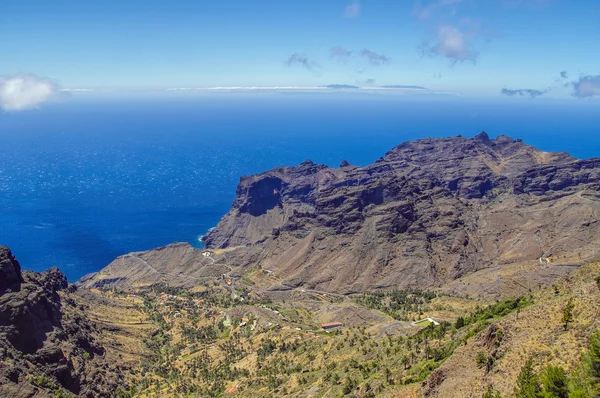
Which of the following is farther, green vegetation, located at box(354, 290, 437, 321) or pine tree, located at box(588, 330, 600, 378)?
green vegetation, located at box(354, 290, 437, 321)

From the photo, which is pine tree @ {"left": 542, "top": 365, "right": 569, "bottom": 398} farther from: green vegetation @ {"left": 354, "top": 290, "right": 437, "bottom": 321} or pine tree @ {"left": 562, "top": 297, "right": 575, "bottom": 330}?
green vegetation @ {"left": 354, "top": 290, "right": 437, "bottom": 321}

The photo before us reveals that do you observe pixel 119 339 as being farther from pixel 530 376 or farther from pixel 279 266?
pixel 530 376

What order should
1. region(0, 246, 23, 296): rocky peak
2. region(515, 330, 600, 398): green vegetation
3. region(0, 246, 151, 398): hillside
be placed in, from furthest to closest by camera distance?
region(0, 246, 23, 296): rocky peak < region(0, 246, 151, 398): hillside < region(515, 330, 600, 398): green vegetation

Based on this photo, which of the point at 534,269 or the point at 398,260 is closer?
the point at 534,269

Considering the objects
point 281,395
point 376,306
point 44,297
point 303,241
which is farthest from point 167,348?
point 303,241

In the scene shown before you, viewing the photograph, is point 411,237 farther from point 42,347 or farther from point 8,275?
point 8,275

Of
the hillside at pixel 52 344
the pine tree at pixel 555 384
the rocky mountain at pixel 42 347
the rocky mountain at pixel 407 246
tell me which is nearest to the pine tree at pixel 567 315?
the pine tree at pixel 555 384

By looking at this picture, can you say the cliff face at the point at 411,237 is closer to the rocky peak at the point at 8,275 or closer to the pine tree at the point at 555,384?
the rocky peak at the point at 8,275

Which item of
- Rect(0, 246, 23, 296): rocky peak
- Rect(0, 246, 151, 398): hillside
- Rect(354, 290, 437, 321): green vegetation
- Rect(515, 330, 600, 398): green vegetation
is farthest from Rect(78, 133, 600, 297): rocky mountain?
Rect(515, 330, 600, 398): green vegetation

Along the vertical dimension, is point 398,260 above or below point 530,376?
below
